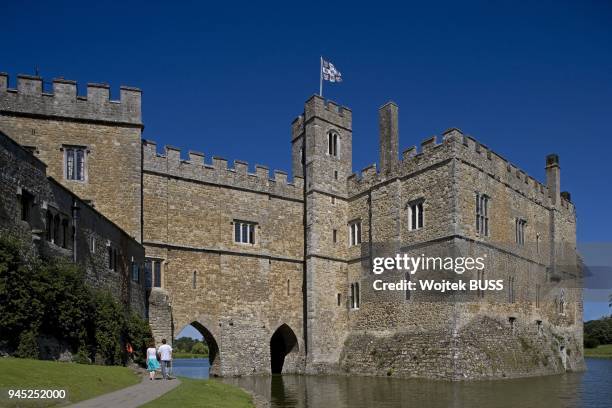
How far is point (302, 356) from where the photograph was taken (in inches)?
1298

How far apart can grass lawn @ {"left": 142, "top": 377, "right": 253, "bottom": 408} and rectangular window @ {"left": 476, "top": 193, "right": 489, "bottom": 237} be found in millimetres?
16890

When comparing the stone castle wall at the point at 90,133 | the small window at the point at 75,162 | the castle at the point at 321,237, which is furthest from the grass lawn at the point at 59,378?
the small window at the point at 75,162

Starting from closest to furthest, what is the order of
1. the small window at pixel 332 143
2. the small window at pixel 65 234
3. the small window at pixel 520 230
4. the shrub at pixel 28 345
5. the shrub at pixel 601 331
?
the shrub at pixel 28 345 < the small window at pixel 65 234 < the small window at pixel 520 230 < the small window at pixel 332 143 < the shrub at pixel 601 331

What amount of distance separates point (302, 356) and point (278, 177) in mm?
10300

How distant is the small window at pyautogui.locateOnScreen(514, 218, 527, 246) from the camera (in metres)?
33.3

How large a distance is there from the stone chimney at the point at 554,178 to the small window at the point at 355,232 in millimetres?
13761

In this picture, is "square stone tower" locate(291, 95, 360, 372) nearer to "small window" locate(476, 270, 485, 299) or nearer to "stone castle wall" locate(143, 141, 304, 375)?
"stone castle wall" locate(143, 141, 304, 375)

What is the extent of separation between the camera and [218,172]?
32.4 metres

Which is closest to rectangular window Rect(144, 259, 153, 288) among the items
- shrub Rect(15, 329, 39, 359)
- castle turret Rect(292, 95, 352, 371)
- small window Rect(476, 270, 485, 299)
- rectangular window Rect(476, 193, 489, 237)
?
castle turret Rect(292, 95, 352, 371)

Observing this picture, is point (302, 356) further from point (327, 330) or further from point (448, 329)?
point (448, 329)

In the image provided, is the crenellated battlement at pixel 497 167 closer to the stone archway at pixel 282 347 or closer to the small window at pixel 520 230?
the small window at pixel 520 230

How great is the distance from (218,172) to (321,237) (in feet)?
23.0

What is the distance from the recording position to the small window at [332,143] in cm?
3556

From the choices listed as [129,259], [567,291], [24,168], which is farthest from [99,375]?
[567,291]
